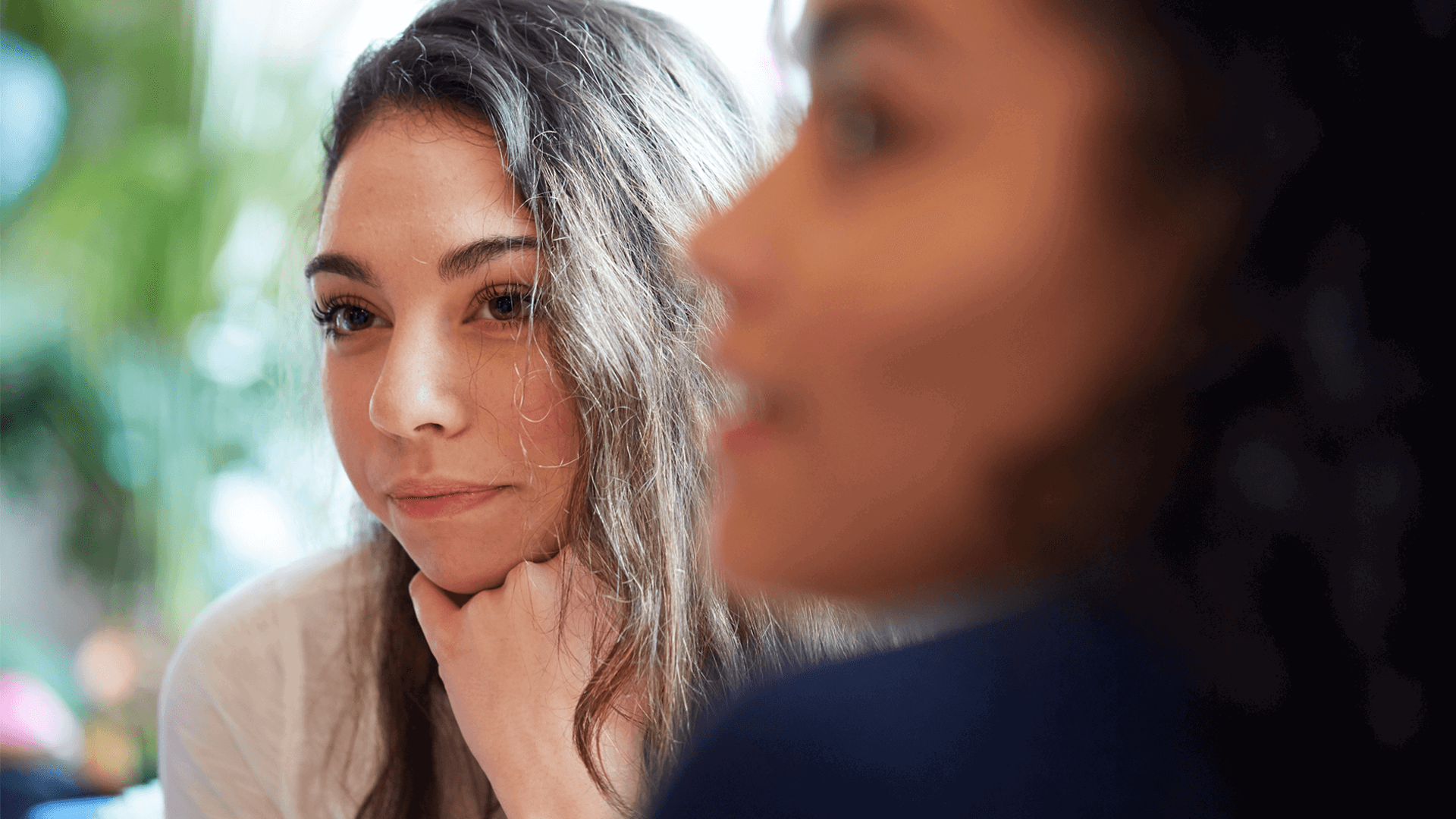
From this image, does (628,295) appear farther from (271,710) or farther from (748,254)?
(271,710)

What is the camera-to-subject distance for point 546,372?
60 centimetres

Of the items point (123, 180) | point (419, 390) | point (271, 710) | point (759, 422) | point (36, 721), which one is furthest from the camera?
point (123, 180)

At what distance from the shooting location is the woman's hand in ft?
A: 1.92

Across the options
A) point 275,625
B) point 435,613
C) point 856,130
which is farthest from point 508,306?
point 275,625

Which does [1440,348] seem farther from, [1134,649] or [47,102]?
[47,102]

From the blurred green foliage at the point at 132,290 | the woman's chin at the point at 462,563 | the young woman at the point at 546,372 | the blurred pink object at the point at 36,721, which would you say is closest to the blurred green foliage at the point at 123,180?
the blurred green foliage at the point at 132,290

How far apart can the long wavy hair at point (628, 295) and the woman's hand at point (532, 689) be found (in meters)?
0.01

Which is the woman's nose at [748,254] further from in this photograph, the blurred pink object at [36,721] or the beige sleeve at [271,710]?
the blurred pink object at [36,721]

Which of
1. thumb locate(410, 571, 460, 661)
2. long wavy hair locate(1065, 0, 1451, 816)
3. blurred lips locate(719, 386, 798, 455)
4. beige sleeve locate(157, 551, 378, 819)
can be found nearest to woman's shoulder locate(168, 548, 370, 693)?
beige sleeve locate(157, 551, 378, 819)

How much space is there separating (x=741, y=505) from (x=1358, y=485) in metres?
0.20

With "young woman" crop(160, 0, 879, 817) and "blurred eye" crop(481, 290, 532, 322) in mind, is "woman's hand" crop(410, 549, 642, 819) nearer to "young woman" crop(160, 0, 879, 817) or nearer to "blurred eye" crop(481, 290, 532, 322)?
"young woman" crop(160, 0, 879, 817)

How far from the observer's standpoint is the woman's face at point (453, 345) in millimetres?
595

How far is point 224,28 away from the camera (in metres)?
1.53

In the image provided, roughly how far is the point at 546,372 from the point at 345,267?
0.50 feet
